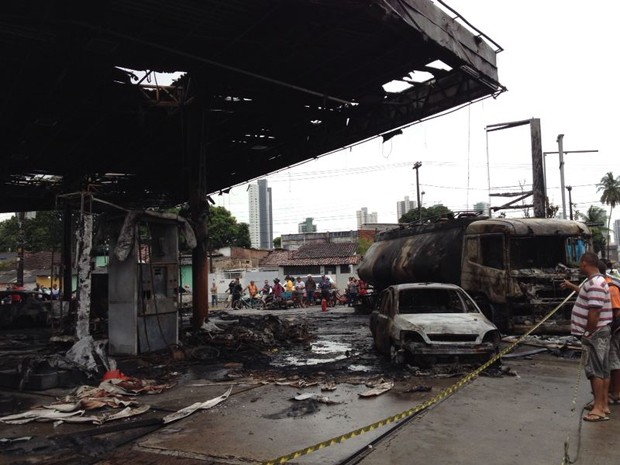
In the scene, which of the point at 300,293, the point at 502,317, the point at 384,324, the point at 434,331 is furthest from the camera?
the point at 300,293

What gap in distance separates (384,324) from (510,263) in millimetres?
4688

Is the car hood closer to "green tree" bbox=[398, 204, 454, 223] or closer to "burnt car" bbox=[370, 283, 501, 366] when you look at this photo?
"burnt car" bbox=[370, 283, 501, 366]

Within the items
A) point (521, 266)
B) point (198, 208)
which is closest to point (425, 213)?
point (521, 266)

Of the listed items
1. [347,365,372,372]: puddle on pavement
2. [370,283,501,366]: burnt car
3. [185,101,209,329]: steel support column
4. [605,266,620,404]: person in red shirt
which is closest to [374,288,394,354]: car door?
[370,283,501,366]: burnt car

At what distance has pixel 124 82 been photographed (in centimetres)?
1256

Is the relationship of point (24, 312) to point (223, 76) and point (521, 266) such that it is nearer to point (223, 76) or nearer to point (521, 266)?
point (223, 76)

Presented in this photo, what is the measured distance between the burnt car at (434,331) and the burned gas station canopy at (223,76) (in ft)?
17.3

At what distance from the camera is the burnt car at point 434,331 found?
862 centimetres

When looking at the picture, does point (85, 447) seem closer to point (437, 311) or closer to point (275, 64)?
point (437, 311)

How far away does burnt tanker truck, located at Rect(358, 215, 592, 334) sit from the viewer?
12375mm

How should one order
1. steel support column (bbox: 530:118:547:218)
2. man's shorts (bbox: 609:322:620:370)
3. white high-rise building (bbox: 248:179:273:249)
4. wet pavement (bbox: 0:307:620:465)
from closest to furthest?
wet pavement (bbox: 0:307:620:465), man's shorts (bbox: 609:322:620:370), steel support column (bbox: 530:118:547:218), white high-rise building (bbox: 248:179:273:249)

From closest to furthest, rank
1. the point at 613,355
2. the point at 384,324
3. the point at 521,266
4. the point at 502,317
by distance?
the point at 613,355 → the point at 384,324 → the point at 502,317 → the point at 521,266

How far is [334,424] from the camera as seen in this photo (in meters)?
5.98

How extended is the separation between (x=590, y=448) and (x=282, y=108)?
36.9 feet
